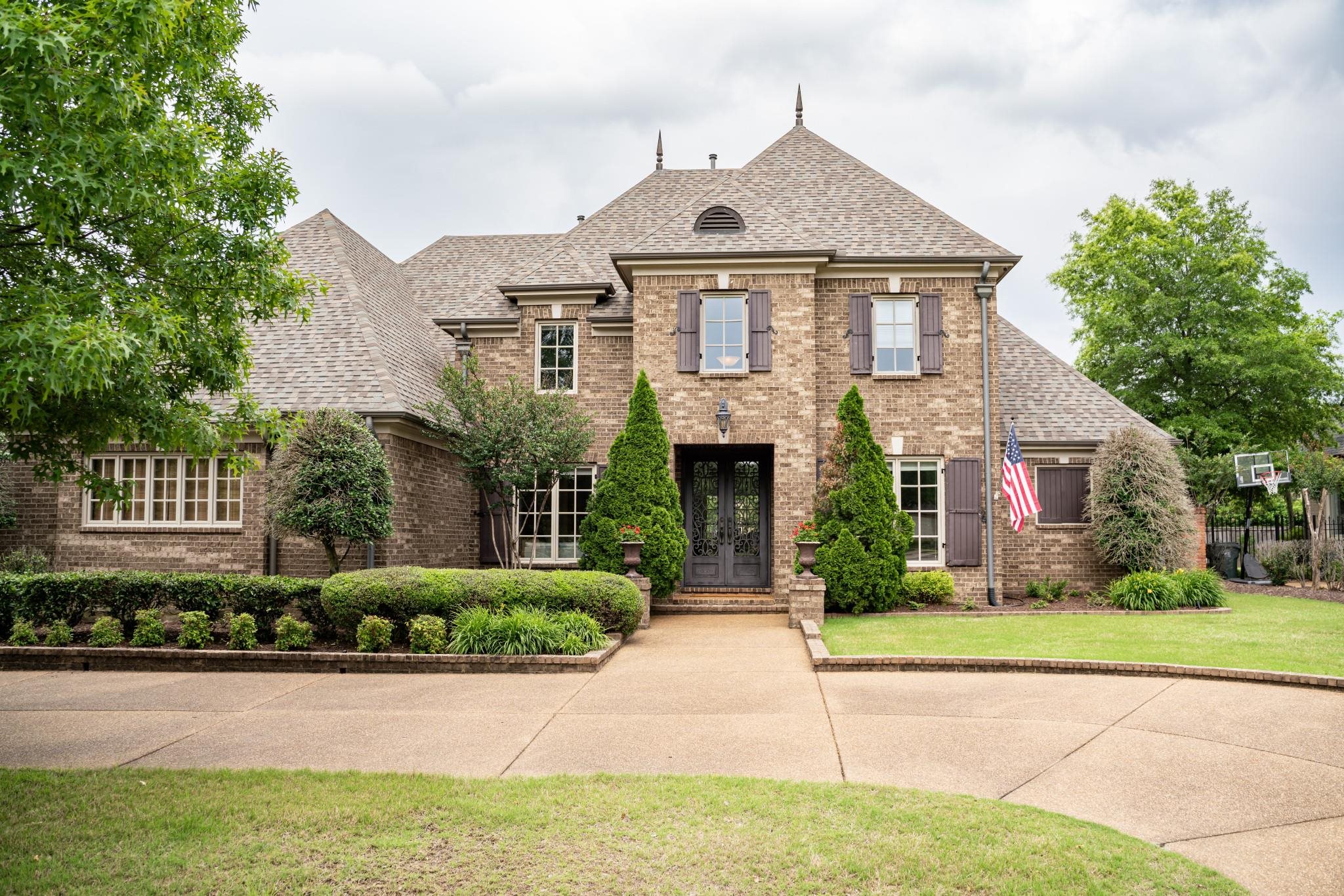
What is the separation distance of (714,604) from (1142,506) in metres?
7.50

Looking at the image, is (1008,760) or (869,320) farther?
(869,320)

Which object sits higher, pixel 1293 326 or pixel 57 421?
pixel 1293 326

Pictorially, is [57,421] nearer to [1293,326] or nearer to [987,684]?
[987,684]

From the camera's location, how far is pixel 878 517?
533 inches

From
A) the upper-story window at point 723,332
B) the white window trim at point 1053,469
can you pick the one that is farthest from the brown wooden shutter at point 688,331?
the white window trim at point 1053,469

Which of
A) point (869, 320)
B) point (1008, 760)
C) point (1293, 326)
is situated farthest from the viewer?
point (1293, 326)

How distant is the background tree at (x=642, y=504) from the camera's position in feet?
43.8

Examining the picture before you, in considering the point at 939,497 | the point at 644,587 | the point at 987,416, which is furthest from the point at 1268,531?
the point at 644,587

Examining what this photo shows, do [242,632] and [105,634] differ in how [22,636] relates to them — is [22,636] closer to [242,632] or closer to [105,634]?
[105,634]

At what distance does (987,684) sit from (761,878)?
5.17 metres

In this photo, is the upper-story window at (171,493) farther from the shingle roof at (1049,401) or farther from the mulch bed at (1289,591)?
the mulch bed at (1289,591)

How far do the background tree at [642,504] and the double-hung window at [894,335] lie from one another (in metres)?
4.26

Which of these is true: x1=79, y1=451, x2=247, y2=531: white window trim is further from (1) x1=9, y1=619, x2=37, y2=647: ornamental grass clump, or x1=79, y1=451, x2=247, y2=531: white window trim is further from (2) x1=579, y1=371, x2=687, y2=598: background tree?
(2) x1=579, y1=371, x2=687, y2=598: background tree

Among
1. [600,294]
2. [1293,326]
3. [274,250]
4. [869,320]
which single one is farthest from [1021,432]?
[1293,326]
